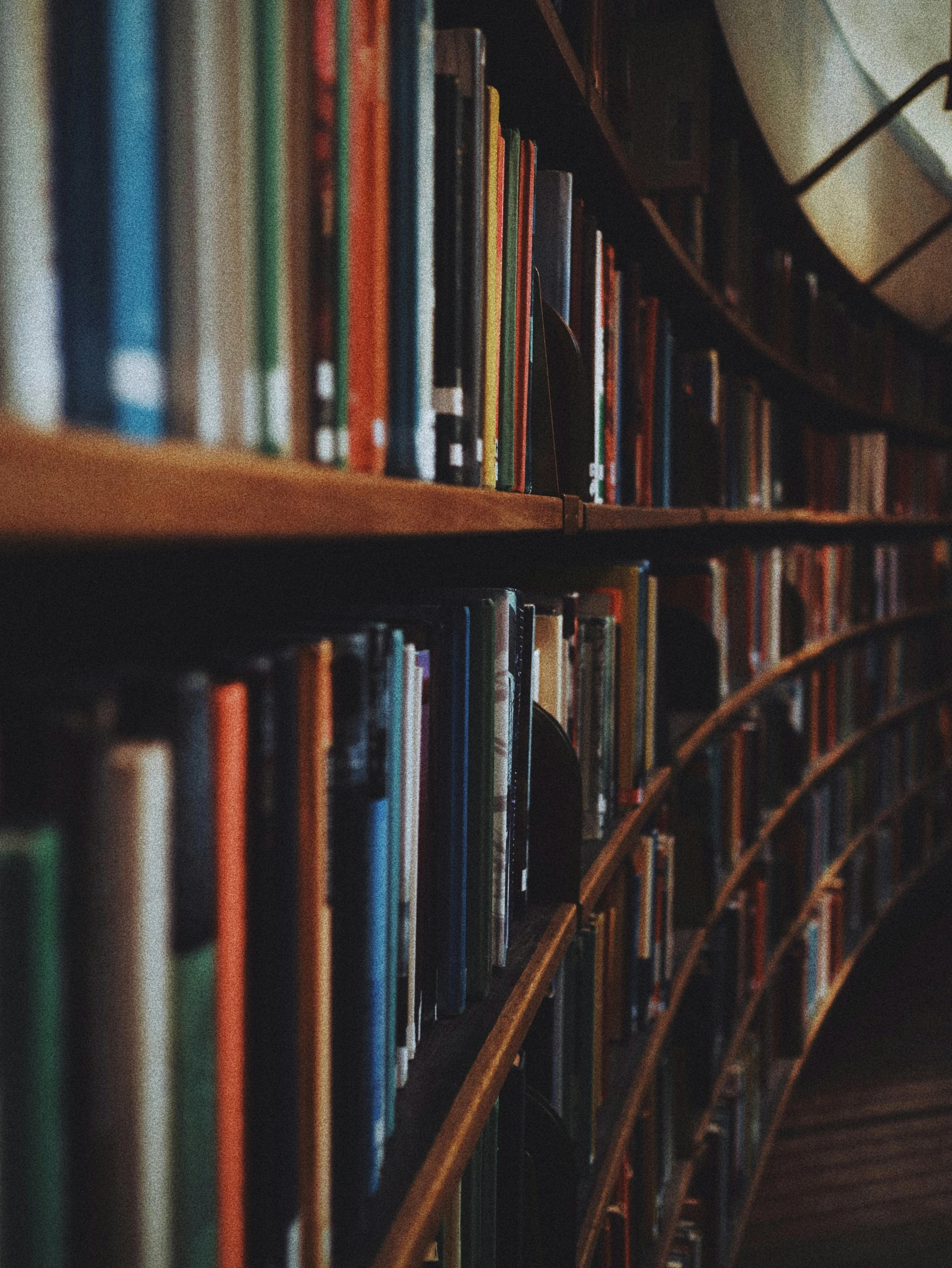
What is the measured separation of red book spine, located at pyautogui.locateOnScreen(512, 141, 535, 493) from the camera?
2.86 feet

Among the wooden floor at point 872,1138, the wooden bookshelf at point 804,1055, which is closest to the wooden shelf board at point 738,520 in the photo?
the wooden bookshelf at point 804,1055

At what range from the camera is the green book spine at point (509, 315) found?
→ 836 mm

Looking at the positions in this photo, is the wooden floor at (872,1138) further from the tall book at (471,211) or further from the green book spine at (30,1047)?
the green book spine at (30,1047)

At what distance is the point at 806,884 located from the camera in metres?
2.88

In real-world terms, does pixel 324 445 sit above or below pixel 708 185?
below

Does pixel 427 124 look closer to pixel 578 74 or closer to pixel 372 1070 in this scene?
pixel 578 74

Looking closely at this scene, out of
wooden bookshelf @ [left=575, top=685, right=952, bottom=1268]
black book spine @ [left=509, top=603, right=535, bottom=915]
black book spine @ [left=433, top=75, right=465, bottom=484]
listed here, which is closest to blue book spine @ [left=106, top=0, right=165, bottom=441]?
black book spine @ [left=433, top=75, right=465, bottom=484]

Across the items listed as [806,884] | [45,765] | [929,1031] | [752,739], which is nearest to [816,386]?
[752,739]

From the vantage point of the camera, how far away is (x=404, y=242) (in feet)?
2.00

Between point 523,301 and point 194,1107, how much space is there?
69 centimetres

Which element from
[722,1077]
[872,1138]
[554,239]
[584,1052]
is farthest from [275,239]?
[872,1138]

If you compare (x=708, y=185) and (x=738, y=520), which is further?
(x=738, y=520)

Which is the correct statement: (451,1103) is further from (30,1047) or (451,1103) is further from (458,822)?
(30,1047)

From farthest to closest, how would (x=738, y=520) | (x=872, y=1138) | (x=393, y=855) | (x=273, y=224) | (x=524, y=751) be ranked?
(x=872, y=1138) < (x=738, y=520) < (x=524, y=751) < (x=393, y=855) < (x=273, y=224)
